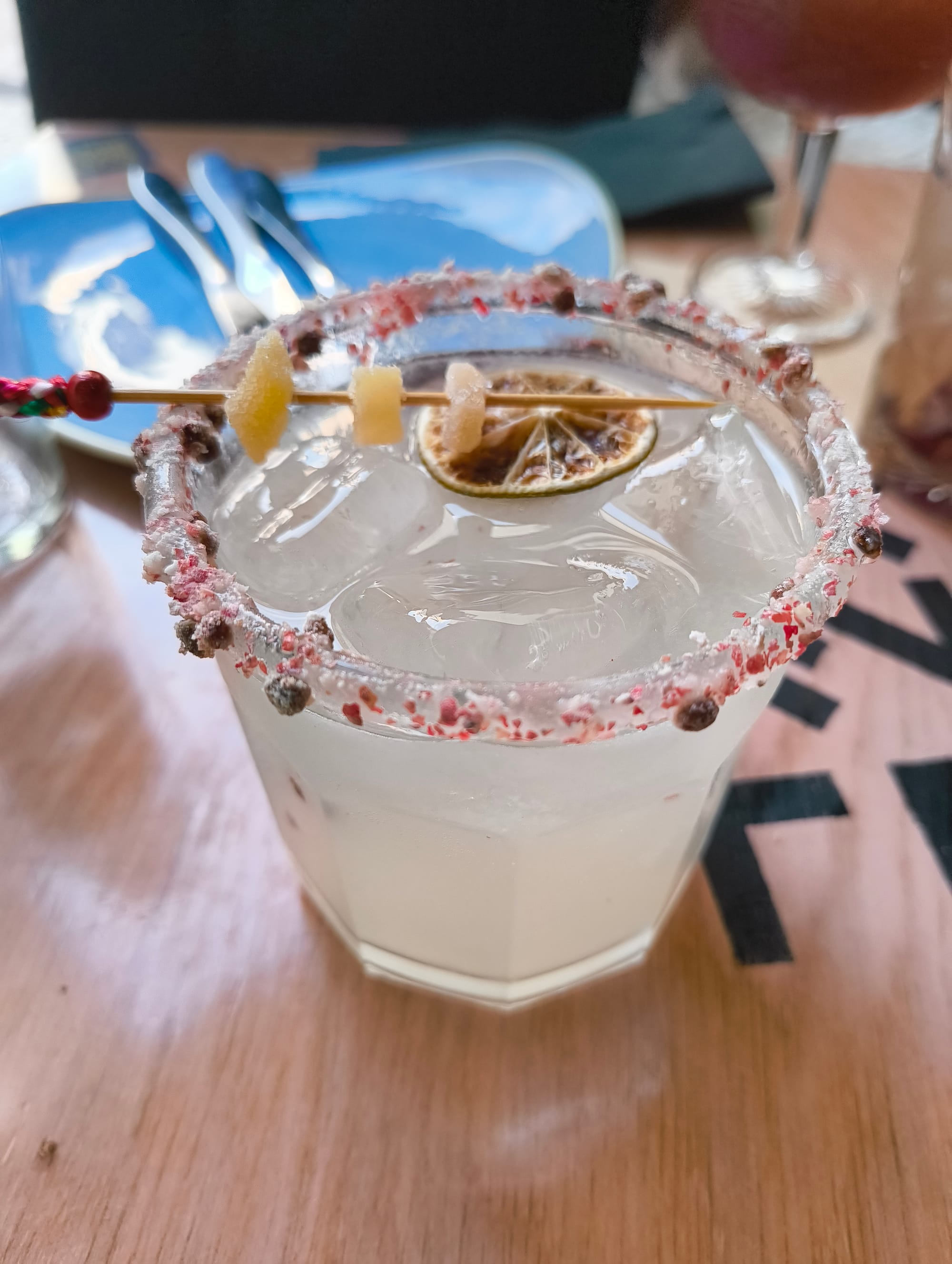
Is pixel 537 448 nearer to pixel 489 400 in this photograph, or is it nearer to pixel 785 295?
pixel 489 400

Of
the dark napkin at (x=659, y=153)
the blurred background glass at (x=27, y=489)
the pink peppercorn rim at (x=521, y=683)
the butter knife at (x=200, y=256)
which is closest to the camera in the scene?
the pink peppercorn rim at (x=521, y=683)

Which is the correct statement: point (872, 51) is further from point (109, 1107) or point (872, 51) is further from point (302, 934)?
point (109, 1107)

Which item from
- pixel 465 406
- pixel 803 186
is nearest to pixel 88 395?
pixel 465 406

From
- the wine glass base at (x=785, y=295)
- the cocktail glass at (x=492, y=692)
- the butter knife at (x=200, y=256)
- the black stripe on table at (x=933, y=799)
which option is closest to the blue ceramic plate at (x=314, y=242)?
the butter knife at (x=200, y=256)

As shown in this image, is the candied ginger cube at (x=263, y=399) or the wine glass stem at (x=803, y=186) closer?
the candied ginger cube at (x=263, y=399)

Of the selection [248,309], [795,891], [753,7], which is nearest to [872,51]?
[753,7]

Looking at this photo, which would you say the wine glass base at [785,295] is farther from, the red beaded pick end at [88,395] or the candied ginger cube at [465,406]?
the red beaded pick end at [88,395]
